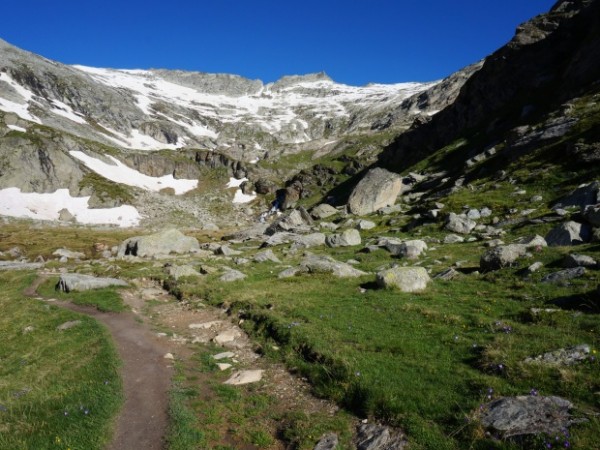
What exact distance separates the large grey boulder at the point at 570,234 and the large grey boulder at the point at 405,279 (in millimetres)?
10654

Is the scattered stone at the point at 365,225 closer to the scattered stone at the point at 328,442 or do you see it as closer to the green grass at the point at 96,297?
the green grass at the point at 96,297

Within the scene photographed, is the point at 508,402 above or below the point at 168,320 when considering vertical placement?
above

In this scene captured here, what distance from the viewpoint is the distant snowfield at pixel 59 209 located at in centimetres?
13175

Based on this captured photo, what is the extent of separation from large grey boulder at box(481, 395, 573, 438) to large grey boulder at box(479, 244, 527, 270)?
16.3 metres

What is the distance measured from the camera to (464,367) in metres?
13.0

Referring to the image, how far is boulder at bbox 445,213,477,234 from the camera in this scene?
135ft

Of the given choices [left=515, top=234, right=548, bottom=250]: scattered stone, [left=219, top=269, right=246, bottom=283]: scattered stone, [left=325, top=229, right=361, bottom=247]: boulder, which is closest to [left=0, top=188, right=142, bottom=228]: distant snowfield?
[left=325, top=229, right=361, bottom=247]: boulder

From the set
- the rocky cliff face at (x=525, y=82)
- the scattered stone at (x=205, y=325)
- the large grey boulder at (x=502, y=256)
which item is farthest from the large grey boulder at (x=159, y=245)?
the rocky cliff face at (x=525, y=82)

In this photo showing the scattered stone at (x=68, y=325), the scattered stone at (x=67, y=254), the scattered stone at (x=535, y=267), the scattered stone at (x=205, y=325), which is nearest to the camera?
the scattered stone at (x=535, y=267)

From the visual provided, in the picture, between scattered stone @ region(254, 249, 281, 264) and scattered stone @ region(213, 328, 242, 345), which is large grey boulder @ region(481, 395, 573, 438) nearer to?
scattered stone @ region(213, 328, 242, 345)

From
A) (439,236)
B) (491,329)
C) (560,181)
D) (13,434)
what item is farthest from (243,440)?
(560,181)

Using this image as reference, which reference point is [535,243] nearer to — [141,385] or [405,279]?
[405,279]

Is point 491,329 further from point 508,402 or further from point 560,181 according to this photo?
point 560,181

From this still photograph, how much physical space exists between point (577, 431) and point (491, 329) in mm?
7242
